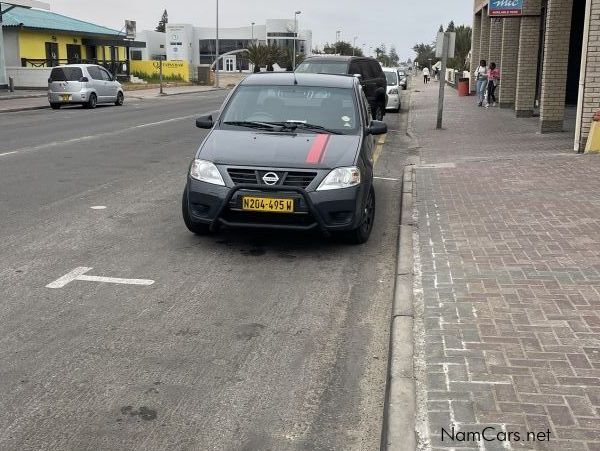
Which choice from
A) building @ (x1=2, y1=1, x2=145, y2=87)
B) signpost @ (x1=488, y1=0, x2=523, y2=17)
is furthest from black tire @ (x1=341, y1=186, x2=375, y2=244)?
building @ (x1=2, y1=1, x2=145, y2=87)

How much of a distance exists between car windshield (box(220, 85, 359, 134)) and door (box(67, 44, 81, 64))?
4343 cm

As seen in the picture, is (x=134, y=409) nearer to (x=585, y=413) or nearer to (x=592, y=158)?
(x=585, y=413)

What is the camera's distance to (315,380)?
4273 mm

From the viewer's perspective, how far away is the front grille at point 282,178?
6.59m

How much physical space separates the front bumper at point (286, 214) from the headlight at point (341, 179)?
1.9 inches

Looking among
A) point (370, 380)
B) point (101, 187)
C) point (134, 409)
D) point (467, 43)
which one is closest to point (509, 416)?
point (370, 380)

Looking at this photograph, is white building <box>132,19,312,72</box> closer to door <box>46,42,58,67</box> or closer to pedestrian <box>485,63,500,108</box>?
door <box>46,42,58,67</box>

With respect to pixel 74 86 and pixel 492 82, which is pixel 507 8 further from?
pixel 74 86

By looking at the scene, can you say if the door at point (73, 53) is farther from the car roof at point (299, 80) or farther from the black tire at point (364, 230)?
the black tire at point (364, 230)

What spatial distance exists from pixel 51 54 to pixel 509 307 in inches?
1816

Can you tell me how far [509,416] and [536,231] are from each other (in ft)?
13.5

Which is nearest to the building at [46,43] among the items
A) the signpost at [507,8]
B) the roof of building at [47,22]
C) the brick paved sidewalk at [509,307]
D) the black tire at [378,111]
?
the roof of building at [47,22]

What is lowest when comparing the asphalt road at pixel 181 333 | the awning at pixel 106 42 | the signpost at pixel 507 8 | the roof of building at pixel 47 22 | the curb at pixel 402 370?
the asphalt road at pixel 181 333

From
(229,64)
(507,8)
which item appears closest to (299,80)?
(507,8)
